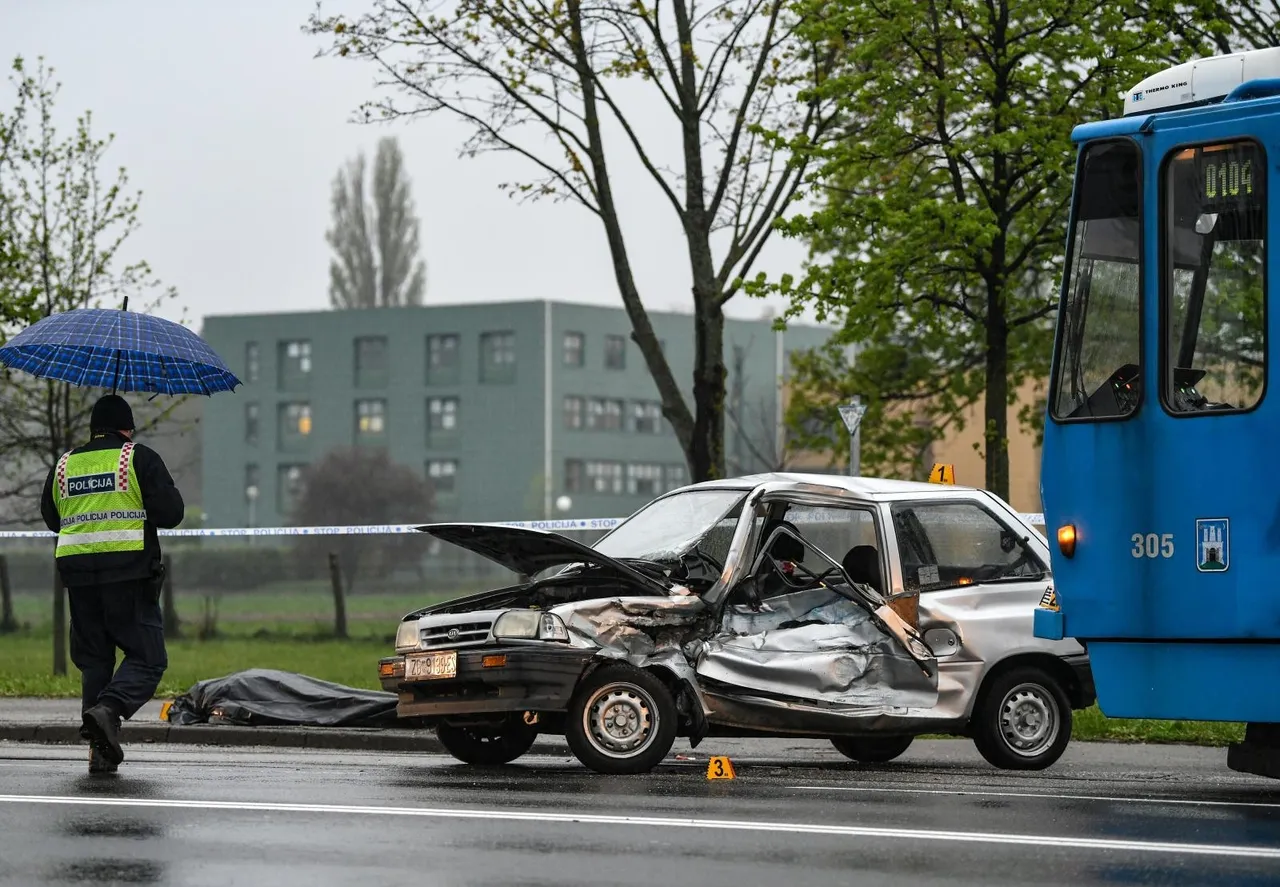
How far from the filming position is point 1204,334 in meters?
9.94

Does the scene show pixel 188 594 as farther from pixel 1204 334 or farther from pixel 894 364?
pixel 1204 334

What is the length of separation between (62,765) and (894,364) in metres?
22.2

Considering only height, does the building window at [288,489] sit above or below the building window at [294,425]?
below

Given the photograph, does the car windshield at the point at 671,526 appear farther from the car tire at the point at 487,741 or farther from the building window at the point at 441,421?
the building window at the point at 441,421

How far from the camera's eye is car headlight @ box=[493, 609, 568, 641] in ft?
37.1

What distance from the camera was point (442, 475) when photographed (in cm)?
8500

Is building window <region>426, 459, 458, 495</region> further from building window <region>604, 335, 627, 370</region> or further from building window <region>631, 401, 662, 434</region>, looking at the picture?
building window <region>631, 401, 662, 434</region>

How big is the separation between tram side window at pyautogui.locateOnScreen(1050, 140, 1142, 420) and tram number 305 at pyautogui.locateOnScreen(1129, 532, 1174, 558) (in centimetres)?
64

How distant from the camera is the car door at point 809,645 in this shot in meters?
11.7

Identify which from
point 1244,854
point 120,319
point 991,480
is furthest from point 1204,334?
point 991,480

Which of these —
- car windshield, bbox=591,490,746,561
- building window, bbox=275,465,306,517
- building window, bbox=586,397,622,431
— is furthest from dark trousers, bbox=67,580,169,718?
building window, bbox=275,465,306,517

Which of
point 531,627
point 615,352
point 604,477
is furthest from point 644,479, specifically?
point 531,627

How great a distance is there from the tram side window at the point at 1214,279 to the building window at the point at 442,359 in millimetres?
75462

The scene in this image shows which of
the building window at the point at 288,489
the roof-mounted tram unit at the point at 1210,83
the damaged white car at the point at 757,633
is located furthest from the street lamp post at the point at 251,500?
the roof-mounted tram unit at the point at 1210,83
